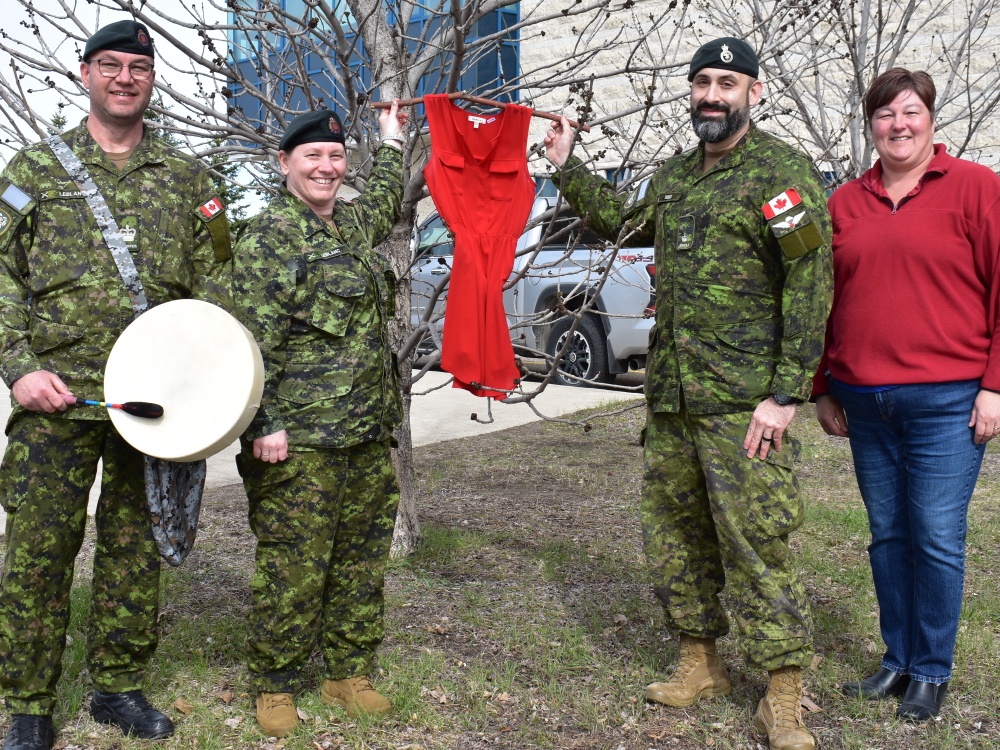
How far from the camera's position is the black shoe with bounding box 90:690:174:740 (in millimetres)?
3449

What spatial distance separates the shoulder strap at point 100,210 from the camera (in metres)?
3.22

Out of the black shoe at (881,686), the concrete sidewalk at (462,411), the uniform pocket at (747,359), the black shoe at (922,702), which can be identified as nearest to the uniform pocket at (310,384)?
the uniform pocket at (747,359)

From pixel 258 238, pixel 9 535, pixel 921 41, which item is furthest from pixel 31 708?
pixel 921 41

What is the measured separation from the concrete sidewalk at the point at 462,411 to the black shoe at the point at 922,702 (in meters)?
4.78

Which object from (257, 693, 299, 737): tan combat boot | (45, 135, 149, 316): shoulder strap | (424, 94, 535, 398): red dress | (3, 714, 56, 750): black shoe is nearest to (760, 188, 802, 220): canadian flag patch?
(424, 94, 535, 398): red dress

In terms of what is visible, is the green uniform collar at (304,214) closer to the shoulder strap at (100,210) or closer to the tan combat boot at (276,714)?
the shoulder strap at (100,210)

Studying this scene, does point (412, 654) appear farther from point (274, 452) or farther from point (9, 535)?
point (9, 535)

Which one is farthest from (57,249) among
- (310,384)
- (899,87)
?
(899,87)

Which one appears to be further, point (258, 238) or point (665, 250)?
point (665, 250)

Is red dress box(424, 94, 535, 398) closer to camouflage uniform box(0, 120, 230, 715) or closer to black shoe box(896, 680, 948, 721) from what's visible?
camouflage uniform box(0, 120, 230, 715)

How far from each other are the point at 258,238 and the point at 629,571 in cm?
276

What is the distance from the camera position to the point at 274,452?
10.8ft

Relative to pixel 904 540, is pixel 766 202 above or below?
above

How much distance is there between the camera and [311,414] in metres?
3.36
